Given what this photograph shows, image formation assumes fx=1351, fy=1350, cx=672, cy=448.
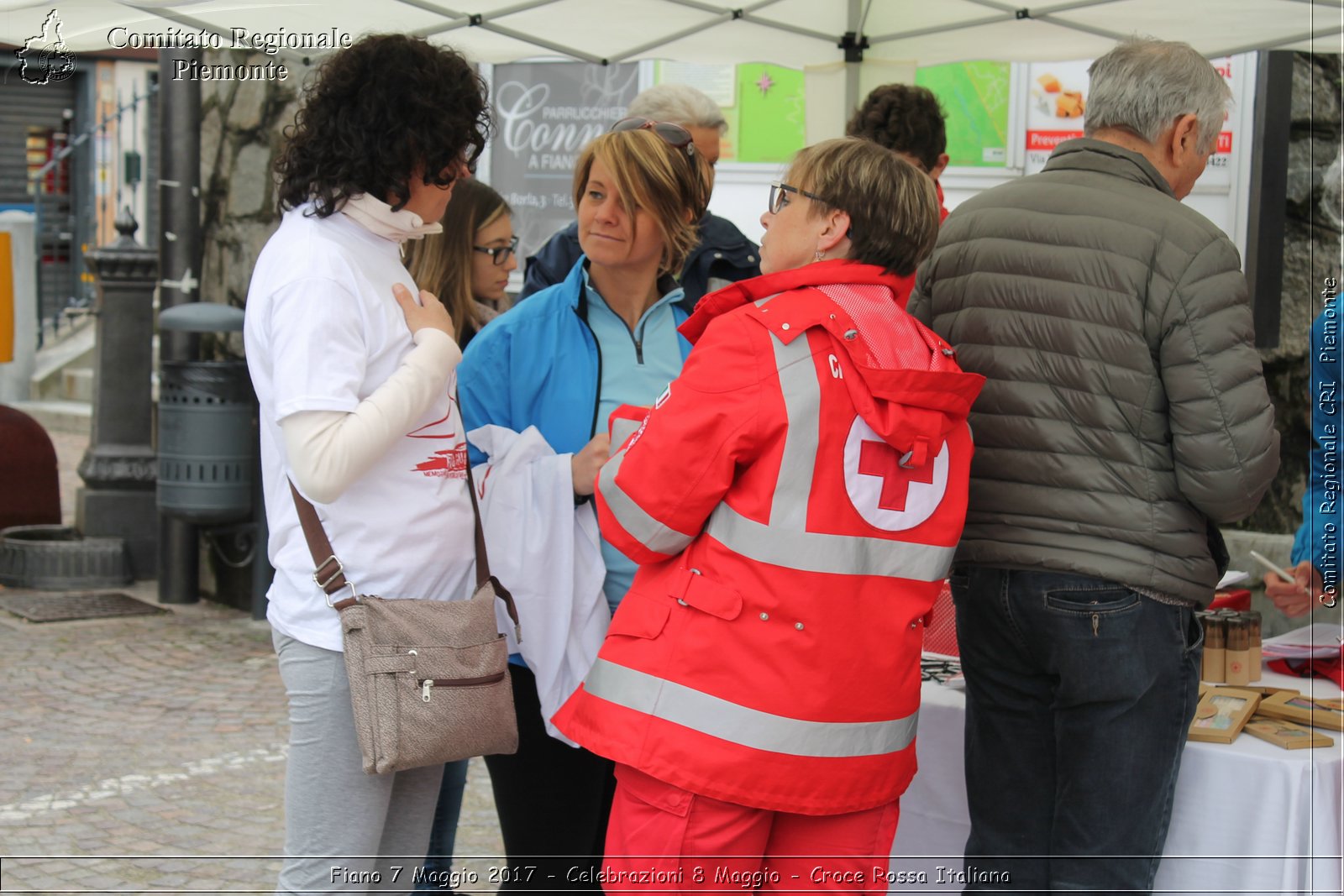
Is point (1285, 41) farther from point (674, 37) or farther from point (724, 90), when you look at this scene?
point (724, 90)

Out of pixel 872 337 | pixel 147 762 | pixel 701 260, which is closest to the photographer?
pixel 872 337

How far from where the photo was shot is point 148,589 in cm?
720

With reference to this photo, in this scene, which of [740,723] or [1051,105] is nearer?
[740,723]

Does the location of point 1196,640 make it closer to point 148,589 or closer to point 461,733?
point 461,733

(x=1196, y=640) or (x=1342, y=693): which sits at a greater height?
(x=1196, y=640)

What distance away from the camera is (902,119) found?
424cm

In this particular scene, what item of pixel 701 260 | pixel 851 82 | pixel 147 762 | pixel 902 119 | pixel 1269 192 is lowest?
pixel 147 762

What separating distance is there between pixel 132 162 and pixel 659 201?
35.7 feet

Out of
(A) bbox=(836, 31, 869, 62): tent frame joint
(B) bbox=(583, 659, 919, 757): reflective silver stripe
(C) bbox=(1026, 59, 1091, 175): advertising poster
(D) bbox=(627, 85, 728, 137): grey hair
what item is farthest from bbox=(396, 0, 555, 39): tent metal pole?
(C) bbox=(1026, 59, 1091, 175): advertising poster

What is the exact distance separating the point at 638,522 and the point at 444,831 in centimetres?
149

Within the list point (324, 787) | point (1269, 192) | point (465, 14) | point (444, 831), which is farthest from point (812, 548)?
point (1269, 192)

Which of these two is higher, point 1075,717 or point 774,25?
point 774,25

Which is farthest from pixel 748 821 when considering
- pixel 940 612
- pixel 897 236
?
pixel 940 612

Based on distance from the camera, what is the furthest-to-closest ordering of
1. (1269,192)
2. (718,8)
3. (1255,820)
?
1. (1269,192)
2. (718,8)
3. (1255,820)
